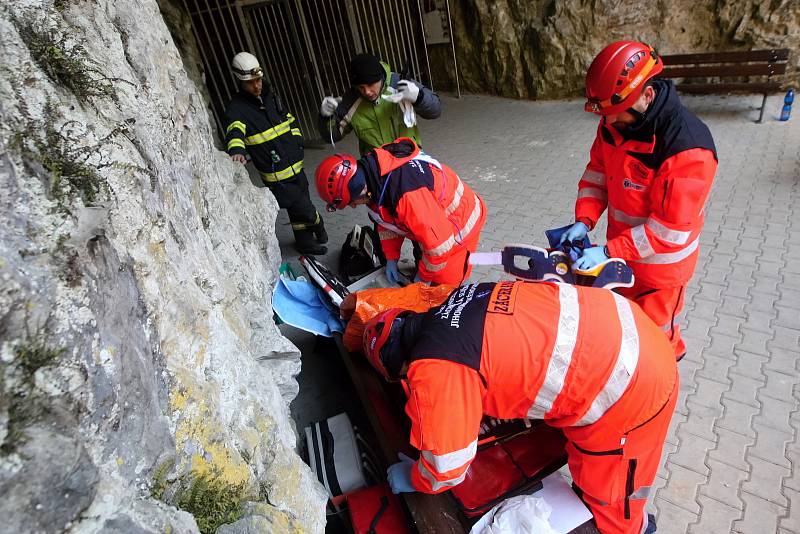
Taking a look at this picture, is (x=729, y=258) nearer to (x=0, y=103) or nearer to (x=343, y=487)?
(x=343, y=487)

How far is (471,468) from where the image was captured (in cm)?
220

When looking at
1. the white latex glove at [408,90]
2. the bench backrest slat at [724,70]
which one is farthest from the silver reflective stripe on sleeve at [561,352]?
the bench backrest slat at [724,70]

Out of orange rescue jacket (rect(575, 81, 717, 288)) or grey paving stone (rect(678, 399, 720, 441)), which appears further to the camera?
grey paving stone (rect(678, 399, 720, 441))

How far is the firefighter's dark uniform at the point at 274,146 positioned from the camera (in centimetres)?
423

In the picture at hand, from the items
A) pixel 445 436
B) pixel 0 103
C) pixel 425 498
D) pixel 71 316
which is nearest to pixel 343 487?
pixel 425 498

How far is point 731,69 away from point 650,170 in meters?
5.84

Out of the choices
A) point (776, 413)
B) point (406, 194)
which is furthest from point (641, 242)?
point (776, 413)

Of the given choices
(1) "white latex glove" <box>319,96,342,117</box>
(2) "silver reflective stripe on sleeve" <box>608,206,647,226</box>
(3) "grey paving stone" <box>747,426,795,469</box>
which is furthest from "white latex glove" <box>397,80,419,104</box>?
(3) "grey paving stone" <box>747,426,795,469</box>

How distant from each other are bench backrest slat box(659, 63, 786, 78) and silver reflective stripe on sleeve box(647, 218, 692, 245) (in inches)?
231

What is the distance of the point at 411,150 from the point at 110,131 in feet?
6.52

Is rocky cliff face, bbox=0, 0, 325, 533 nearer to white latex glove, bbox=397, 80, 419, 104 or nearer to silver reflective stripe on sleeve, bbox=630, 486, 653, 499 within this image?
silver reflective stripe on sleeve, bbox=630, 486, 653, 499

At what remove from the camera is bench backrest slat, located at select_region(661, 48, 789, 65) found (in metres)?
6.11

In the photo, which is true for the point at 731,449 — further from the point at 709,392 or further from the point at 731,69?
the point at 731,69

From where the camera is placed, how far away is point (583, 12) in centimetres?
802
